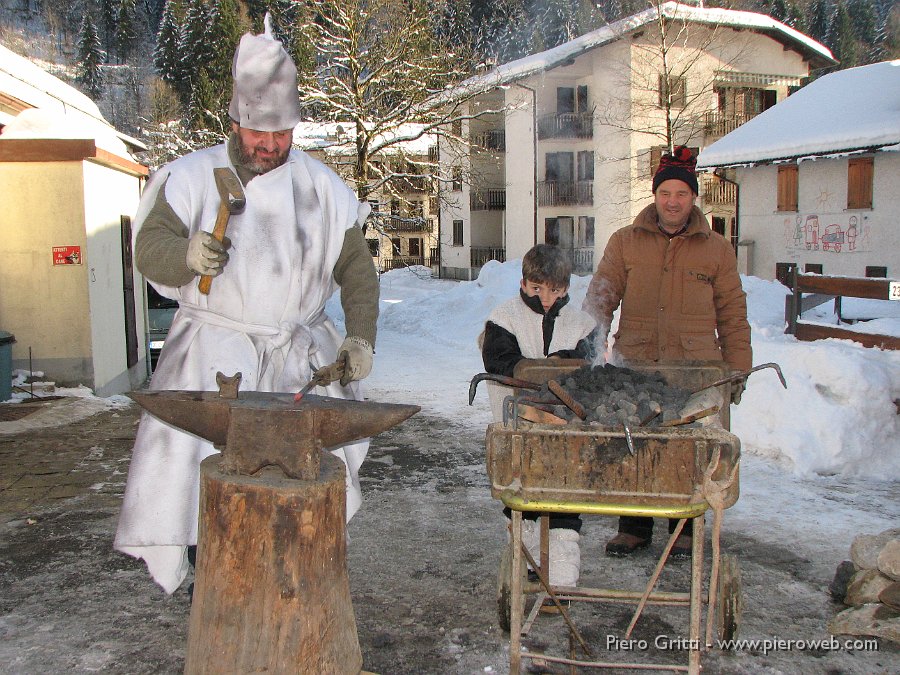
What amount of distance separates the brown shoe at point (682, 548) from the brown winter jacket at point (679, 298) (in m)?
0.87

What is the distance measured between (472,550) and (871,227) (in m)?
18.9

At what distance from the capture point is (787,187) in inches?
877

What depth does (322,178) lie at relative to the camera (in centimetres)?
312

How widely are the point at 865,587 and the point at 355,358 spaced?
230 cm

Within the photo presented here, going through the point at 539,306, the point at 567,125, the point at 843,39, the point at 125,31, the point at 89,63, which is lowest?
the point at 539,306

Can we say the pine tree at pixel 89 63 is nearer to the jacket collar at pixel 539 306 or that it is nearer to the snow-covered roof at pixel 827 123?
the snow-covered roof at pixel 827 123

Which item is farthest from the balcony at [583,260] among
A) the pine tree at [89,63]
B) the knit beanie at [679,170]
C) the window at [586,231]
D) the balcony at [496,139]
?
the pine tree at [89,63]

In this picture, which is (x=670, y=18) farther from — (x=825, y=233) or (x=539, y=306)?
(x=539, y=306)

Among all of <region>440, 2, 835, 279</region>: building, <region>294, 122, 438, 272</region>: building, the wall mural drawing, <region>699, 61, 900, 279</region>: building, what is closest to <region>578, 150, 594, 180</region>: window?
<region>440, 2, 835, 279</region>: building

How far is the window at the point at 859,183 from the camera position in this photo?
20.0 metres

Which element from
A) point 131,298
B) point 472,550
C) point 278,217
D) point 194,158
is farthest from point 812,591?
point 131,298

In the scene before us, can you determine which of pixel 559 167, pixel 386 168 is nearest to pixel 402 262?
pixel 559 167

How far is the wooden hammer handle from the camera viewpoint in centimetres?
272

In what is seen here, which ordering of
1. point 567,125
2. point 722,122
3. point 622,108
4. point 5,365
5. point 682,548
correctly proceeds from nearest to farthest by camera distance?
point 682,548 < point 5,365 < point 622,108 < point 722,122 < point 567,125
